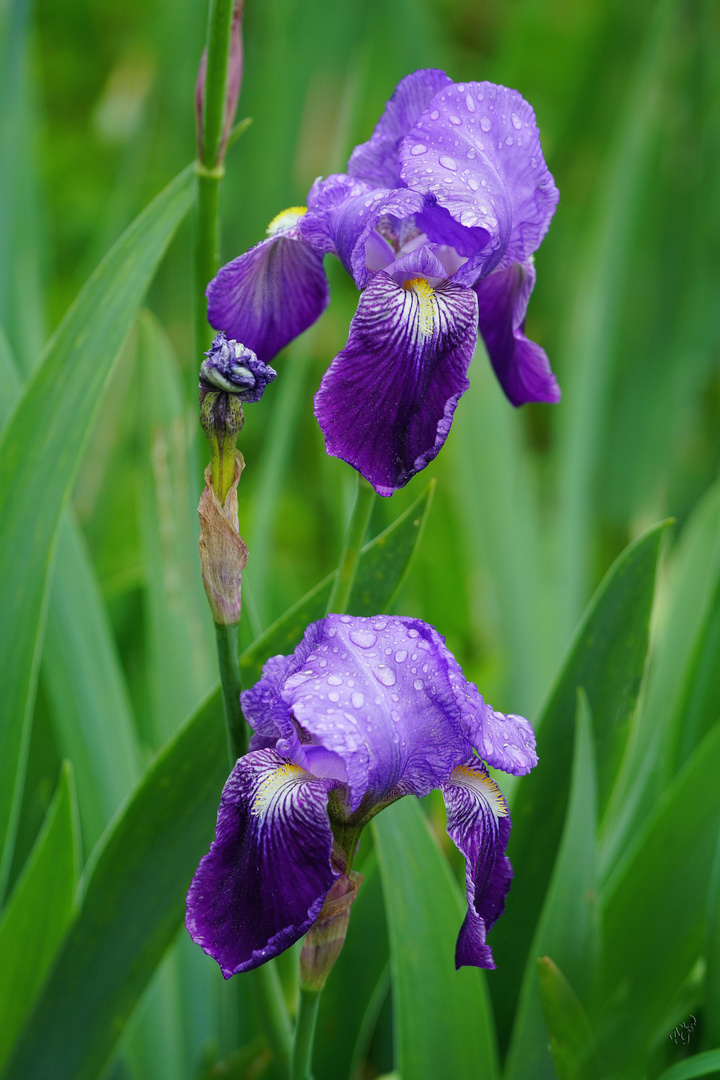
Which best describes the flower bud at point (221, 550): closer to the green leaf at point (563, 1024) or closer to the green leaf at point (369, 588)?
the green leaf at point (369, 588)

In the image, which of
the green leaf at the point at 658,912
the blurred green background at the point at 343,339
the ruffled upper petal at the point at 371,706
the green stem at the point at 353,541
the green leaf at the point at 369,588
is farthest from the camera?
the blurred green background at the point at 343,339

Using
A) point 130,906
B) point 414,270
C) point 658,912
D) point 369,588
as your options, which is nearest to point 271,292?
point 414,270

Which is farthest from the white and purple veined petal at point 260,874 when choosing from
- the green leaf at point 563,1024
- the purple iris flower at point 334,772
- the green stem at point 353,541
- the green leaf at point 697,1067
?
the green leaf at point 697,1067

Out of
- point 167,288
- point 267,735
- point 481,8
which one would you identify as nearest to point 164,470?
point 267,735

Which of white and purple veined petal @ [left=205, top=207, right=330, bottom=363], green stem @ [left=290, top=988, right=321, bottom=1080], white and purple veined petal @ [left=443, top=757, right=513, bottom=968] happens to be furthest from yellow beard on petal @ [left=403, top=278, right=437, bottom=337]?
green stem @ [left=290, top=988, right=321, bottom=1080]

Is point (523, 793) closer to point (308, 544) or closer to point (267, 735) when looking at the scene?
point (267, 735)

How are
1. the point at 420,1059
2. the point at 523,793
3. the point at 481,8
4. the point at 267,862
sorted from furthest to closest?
the point at 481,8 < the point at 523,793 < the point at 420,1059 < the point at 267,862

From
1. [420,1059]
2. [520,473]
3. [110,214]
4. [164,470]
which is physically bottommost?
[420,1059]
